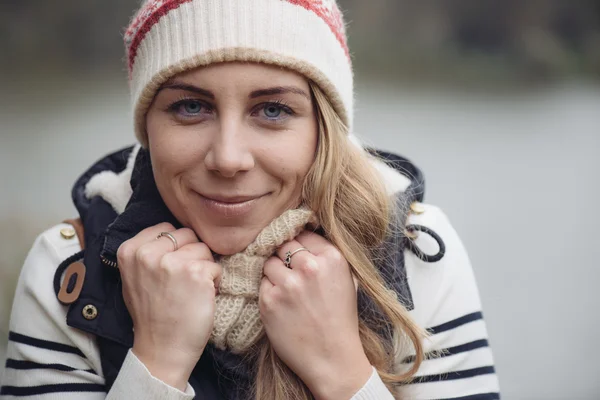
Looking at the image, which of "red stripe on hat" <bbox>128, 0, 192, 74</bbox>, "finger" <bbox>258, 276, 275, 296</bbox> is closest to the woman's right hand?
"finger" <bbox>258, 276, 275, 296</bbox>

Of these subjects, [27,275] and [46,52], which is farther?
[46,52]

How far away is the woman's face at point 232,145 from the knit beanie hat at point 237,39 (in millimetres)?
29

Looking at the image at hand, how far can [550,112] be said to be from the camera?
4465 millimetres

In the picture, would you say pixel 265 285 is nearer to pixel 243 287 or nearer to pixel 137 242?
pixel 243 287

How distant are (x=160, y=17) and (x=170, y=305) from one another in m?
0.66

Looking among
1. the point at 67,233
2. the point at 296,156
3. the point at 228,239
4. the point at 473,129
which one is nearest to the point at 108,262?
the point at 67,233

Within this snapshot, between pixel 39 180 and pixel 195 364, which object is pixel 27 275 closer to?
pixel 195 364

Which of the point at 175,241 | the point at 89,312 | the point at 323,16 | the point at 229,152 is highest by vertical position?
the point at 323,16

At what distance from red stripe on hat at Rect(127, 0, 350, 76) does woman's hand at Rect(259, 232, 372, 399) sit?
559mm

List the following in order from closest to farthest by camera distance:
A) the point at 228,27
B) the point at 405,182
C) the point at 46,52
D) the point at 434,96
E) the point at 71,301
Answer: the point at 228,27, the point at 71,301, the point at 405,182, the point at 46,52, the point at 434,96

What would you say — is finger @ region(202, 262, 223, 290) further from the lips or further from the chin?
the lips

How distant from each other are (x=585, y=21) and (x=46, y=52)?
3672 mm

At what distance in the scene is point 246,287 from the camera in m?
1.46

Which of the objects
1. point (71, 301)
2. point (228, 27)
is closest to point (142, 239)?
point (71, 301)
